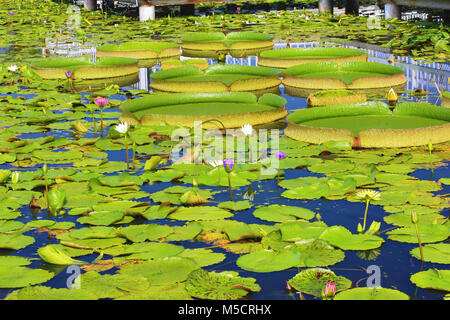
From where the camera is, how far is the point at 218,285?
7.75 feet

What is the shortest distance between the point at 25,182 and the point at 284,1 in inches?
647

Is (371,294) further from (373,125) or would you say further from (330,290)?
(373,125)

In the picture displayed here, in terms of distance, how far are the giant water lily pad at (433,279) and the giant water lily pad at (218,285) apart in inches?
23.2

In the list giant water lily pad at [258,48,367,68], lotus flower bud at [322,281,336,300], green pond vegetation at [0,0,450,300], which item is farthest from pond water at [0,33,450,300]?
giant water lily pad at [258,48,367,68]

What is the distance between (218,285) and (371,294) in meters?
0.54

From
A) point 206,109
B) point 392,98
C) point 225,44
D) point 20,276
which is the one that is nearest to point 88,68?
point 206,109

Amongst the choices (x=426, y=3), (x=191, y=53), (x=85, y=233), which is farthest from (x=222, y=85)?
(x=426, y=3)

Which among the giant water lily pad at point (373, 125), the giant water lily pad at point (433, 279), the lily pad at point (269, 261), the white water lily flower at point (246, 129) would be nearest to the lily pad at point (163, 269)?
the lily pad at point (269, 261)

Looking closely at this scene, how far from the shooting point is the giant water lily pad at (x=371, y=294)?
7.28ft

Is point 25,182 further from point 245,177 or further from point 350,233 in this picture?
point 350,233

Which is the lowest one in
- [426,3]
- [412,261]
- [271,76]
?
[412,261]

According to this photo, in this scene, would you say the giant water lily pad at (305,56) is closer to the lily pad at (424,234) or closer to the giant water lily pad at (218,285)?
the lily pad at (424,234)

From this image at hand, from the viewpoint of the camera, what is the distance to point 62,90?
6801 mm

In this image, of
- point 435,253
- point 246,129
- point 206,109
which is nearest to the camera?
point 435,253
